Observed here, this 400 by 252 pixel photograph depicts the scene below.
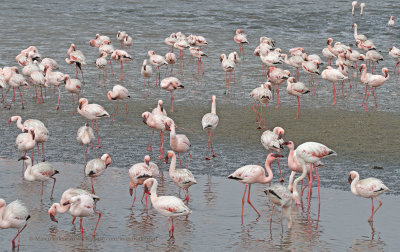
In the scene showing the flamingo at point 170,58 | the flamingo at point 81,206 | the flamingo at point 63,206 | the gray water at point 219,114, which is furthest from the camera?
the flamingo at point 170,58

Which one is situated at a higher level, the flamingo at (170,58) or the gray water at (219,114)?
the flamingo at (170,58)

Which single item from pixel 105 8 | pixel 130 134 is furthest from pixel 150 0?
pixel 130 134

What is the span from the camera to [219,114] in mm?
19109

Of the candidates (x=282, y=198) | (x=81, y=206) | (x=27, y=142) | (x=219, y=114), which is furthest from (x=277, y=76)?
(x=81, y=206)

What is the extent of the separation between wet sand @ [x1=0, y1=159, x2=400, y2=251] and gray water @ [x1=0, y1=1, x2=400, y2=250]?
35 millimetres

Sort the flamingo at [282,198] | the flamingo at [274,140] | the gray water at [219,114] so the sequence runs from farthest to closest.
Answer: the flamingo at [274,140], the gray water at [219,114], the flamingo at [282,198]

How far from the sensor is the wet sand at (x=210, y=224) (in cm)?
1064

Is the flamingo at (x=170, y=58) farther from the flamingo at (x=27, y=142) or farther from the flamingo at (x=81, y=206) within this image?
the flamingo at (x=81, y=206)

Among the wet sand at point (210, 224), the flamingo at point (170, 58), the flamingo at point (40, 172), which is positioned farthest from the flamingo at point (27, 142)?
the flamingo at point (170, 58)

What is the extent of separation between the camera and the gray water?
11.4 m

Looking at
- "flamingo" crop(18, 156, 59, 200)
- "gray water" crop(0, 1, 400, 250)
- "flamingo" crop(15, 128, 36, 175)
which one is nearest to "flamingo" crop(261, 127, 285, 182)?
"gray water" crop(0, 1, 400, 250)

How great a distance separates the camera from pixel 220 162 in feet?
49.2

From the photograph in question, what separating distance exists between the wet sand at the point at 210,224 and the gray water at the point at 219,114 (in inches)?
1.4

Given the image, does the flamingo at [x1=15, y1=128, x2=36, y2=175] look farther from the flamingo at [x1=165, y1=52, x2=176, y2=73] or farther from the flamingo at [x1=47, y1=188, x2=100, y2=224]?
the flamingo at [x1=165, y1=52, x2=176, y2=73]
